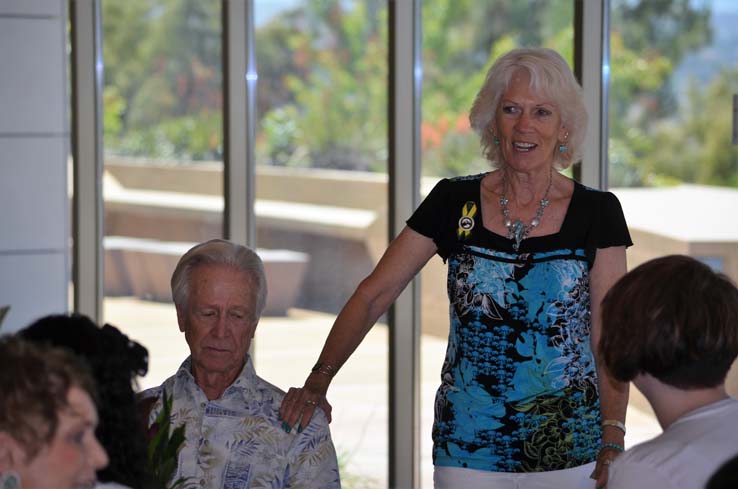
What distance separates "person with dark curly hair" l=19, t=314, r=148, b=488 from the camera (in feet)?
5.61

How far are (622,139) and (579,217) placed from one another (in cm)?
216

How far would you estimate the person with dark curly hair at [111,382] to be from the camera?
5.61 ft

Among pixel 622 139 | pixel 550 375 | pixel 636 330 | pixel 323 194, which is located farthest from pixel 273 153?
pixel 636 330

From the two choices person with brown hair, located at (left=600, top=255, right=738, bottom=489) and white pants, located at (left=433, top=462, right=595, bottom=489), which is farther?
white pants, located at (left=433, top=462, right=595, bottom=489)

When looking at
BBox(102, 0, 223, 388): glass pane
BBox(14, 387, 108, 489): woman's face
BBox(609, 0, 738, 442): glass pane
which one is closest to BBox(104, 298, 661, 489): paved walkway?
BBox(102, 0, 223, 388): glass pane

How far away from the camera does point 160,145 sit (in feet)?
16.7

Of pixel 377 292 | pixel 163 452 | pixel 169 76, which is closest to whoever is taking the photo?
pixel 163 452

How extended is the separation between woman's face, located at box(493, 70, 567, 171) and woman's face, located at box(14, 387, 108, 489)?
1405 mm

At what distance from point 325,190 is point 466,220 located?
7.68ft

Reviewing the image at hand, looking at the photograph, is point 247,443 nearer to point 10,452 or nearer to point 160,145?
point 10,452

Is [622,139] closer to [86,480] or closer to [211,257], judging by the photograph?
[211,257]

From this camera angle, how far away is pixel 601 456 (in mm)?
2500

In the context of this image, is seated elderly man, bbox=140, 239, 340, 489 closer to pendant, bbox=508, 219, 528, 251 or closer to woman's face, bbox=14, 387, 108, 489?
pendant, bbox=508, 219, 528, 251

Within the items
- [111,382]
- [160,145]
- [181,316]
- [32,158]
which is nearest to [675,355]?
[111,382]
